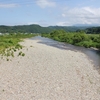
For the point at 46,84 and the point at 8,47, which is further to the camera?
the point at 8,47

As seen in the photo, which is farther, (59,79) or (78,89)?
(59,79)

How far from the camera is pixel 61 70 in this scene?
23312 mm

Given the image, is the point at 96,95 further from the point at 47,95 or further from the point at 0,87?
the point at 0,87

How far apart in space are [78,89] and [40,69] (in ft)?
24.9

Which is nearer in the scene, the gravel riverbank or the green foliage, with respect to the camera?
the gravel riverbank

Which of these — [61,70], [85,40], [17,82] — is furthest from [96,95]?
[85,40]

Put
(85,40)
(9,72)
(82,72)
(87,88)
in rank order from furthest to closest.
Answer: (85,40)
(82,72)
(9,72)
(87,88)

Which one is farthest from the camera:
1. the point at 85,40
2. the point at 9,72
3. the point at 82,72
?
the point at 85,40

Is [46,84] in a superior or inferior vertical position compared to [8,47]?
inferior

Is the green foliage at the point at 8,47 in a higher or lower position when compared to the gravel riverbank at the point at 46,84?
higher

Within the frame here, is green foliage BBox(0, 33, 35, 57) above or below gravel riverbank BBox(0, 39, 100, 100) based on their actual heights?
above

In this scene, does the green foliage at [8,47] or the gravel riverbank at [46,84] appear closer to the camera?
the gravel riverbank at [46,84]

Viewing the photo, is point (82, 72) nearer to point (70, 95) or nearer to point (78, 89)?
point (78, 89)

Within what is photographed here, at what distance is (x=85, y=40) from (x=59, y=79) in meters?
50.8
